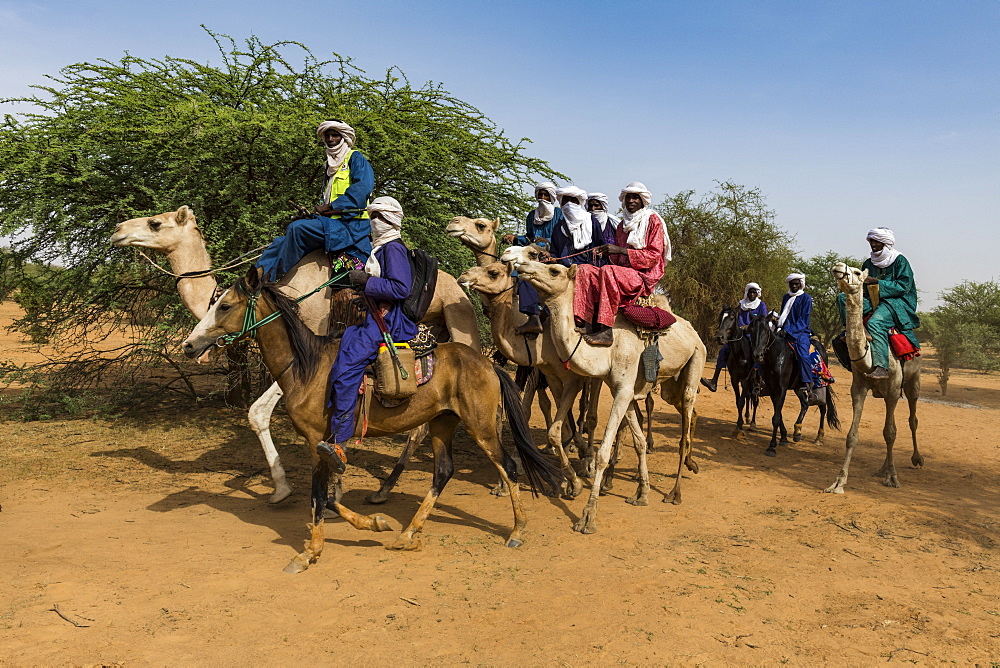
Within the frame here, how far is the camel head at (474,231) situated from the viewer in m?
7.22

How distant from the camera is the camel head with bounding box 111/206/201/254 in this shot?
6.96 metres

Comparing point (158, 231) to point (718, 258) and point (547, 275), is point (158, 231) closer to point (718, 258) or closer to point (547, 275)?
point (547, 275)

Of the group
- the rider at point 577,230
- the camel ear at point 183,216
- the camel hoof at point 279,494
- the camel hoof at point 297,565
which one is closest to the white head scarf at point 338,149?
the camel ear at point 183,216

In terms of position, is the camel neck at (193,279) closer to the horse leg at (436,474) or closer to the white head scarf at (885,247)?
the horse leg at (436,474)

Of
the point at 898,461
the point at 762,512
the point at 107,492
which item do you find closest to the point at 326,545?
the point at 107,492

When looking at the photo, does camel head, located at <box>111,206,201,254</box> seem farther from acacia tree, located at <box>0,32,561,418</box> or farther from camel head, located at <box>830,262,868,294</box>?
camel head, located at <box>830,262,868,294</box>

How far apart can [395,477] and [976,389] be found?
2348 cm

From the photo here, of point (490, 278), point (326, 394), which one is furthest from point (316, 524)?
point (490, 278)

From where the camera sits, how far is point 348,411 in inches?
217

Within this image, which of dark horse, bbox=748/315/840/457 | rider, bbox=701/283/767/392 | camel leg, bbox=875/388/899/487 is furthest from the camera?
rider, bbox=701/283/767/392

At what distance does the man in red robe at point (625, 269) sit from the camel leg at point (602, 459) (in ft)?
2.06

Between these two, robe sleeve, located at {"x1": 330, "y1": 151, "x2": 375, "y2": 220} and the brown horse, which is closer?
the brown horse

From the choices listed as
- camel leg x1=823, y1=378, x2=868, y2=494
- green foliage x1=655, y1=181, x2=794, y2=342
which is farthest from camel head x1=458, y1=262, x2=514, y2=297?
green foliage x1=655, y1=181, x2=794, y2=342

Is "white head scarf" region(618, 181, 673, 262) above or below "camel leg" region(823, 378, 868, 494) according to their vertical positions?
above
